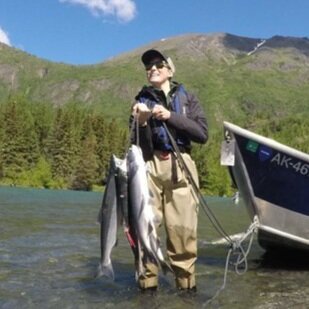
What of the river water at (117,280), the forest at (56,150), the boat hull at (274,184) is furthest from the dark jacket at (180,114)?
the forest at (56,150)

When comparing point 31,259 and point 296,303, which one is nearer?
point 296,303

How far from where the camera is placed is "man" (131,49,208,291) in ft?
22.7

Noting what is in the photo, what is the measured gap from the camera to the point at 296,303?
7.17 meters

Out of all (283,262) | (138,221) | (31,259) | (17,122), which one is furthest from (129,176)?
(17,122)

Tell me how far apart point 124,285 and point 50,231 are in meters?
7.26

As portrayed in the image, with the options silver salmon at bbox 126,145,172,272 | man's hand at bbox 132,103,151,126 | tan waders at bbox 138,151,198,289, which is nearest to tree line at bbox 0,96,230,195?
tan waders at bbox 138,151,198,289

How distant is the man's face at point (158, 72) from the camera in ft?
22.9

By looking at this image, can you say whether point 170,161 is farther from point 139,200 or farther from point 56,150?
point 56,150

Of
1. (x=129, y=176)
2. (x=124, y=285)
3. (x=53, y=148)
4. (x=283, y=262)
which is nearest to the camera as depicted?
(x=129, y=176)

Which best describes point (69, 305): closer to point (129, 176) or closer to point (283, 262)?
point (129, 176)

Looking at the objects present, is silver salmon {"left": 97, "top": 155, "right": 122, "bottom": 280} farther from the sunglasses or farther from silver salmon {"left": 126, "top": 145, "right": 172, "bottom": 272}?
the sunglasses

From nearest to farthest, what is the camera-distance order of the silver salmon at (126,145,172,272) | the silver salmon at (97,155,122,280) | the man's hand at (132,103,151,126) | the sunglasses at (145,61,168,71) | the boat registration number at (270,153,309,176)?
the silver salmon at (126,145,172,272), the silver salmon at (97,155,122,280), the man's hand at (132,103,151,126), the sunglasses at (145,61,168,71), the boat registration number at (270,153,309,176)

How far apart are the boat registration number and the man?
293cm

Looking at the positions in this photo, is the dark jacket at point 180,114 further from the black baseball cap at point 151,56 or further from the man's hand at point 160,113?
the black baseball cap at point 151,56
